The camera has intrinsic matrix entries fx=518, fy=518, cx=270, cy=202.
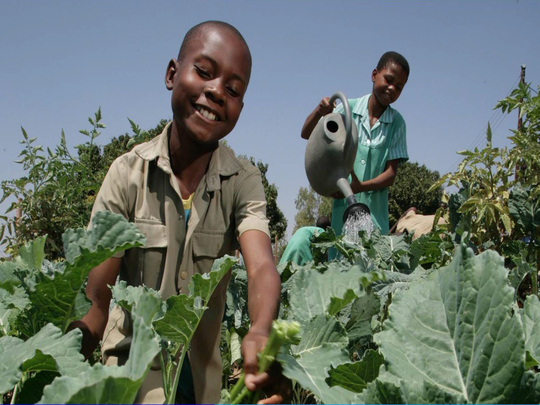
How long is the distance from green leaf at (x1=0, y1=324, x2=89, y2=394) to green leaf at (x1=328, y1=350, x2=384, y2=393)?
395 millimetres

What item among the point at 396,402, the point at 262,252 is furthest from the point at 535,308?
the point at 262,252

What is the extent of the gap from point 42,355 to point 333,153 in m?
2.49

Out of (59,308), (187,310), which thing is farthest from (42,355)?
(187,310)

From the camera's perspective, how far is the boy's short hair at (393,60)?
133 inches

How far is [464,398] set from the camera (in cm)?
70

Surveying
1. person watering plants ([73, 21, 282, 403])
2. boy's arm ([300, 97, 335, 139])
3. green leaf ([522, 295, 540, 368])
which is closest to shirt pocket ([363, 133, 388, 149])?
boy's arm ([300, 97, 335, 139])

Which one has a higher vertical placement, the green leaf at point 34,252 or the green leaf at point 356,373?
the green leaf at point 34,252

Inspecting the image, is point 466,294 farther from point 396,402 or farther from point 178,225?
point 178,225

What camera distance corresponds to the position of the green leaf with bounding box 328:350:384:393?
Result: 2.77 ft

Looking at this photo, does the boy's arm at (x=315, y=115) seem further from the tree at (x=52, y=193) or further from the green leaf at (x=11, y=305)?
the green leaf at (x=11, y=305)

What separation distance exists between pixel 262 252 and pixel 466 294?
2.31 ft

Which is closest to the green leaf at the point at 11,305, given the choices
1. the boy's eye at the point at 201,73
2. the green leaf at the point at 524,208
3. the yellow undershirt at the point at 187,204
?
the yellow undershirt at the point at 187,204

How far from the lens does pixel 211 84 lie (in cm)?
145

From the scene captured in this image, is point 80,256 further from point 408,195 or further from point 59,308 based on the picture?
point 408,195
